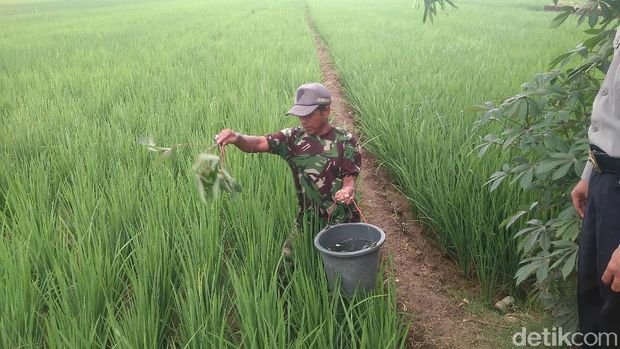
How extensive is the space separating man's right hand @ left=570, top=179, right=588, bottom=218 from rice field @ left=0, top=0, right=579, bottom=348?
605mm

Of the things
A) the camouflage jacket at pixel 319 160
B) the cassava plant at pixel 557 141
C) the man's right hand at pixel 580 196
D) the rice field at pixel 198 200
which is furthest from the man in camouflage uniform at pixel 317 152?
the man's right hand at pixel 580 196

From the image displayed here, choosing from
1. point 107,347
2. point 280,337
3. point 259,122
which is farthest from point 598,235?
point 259,122

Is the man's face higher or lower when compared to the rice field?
higher

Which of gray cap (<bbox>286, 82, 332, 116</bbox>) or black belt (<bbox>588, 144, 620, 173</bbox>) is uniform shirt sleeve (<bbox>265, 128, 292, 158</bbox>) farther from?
black belt (<bbox>588, 144, 620, 173</bbox>)

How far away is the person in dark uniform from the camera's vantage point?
1.04 metres

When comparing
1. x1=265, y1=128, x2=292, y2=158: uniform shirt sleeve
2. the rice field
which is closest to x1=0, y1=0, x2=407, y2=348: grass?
A: the rice field

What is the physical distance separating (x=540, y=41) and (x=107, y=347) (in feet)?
23.7

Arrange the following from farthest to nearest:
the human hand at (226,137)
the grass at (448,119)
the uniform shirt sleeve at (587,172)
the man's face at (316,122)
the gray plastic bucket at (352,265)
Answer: the grass at (448,119) → the man's face at (316,122) → the human hand at (226,137) → the gray plastic bucket at (352,265) → the uniform shirt sleeve at (587,172)

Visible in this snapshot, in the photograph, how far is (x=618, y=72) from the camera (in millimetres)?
1022

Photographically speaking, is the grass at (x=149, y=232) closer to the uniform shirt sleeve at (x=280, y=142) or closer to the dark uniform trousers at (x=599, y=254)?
the uniform shirt sleeve at (x=280, y=142)

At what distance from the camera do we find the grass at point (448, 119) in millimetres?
2059

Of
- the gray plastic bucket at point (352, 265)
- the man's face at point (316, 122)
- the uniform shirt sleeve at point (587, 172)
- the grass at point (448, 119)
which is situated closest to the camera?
the uniform shirt sleeve at point (587, 172)

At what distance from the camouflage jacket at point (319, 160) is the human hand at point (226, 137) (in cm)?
17

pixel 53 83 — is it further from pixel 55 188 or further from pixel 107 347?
pixel 107 347
